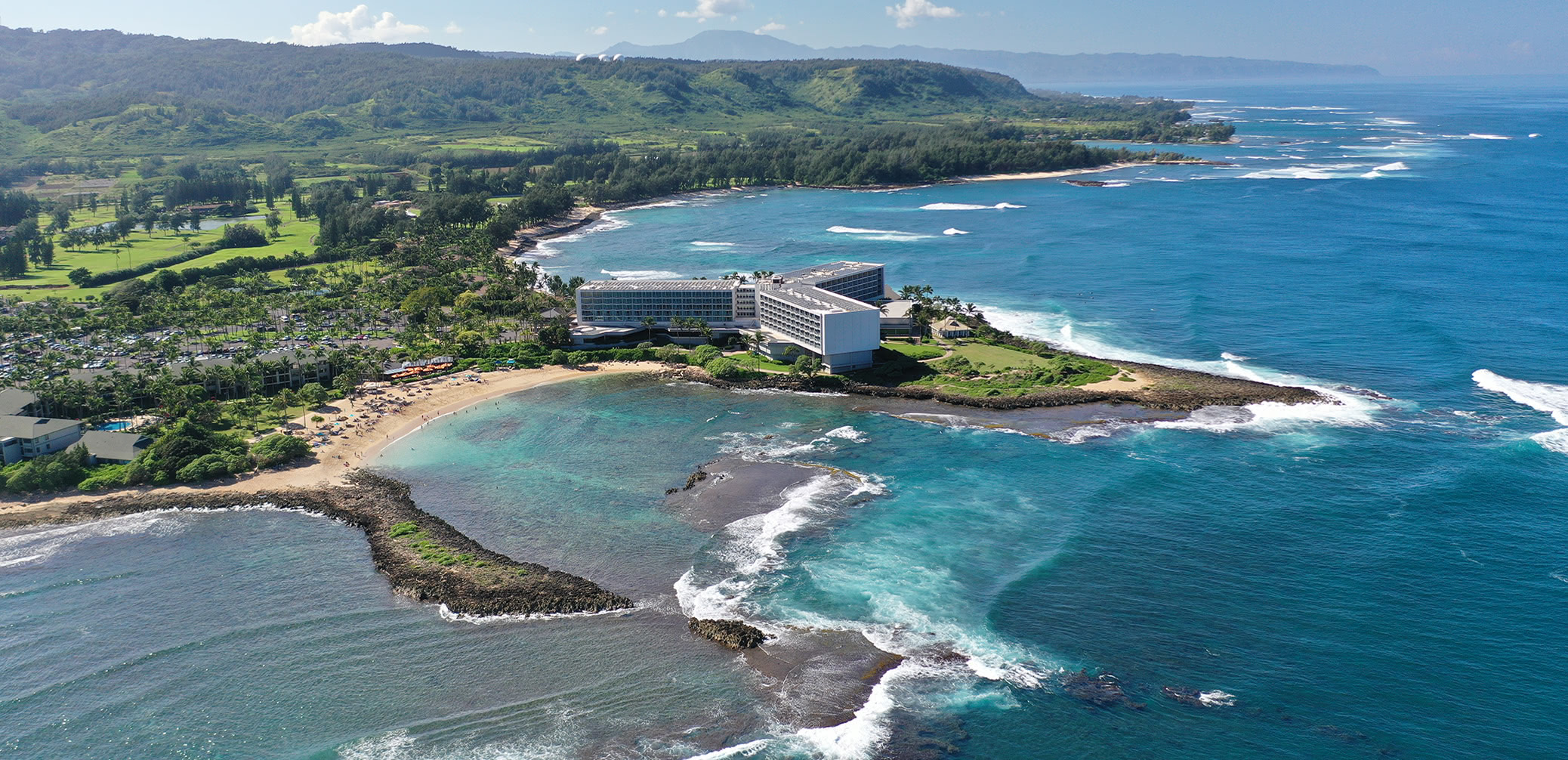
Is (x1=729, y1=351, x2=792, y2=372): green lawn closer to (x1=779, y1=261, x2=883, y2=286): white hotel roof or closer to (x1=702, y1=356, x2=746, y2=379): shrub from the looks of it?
(x1=702, y1=356, x2=746, y2=379): shrub

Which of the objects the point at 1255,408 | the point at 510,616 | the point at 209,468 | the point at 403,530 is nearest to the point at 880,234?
the point at 1255,408

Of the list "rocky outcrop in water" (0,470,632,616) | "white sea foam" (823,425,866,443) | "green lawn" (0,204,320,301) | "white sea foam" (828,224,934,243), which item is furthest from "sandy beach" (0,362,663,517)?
"white sea foam" (828,224,934,243)

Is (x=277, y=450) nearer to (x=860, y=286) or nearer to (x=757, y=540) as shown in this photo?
(x=757, y=540)

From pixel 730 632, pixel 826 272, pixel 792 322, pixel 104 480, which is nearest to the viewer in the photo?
pixel 730 632

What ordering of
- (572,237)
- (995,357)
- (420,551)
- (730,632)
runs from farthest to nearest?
(572,237)
(995,357)
(420,551)
(730,632)

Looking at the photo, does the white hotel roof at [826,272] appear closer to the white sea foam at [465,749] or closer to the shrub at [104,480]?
the shrub at [104,480]

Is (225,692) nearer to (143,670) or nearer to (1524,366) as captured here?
(143,670)
